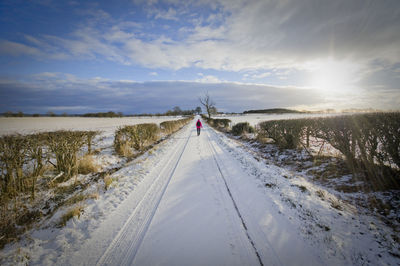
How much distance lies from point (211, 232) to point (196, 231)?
11.3 inches

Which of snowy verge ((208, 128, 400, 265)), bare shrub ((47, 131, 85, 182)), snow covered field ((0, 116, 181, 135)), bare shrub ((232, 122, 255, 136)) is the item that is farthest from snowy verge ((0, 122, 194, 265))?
bare shrub ((232, 122, 255, 136))

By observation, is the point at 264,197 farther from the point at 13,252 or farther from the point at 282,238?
the point at 13,252

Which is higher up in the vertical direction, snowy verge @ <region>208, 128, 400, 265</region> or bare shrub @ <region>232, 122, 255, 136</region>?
bare shrub @ <region>232, 122, 255, 136</region>

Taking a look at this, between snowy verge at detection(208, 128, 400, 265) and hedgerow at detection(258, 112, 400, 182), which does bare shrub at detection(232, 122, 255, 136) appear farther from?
snowy verge at detection(208, 128, 400, 265)

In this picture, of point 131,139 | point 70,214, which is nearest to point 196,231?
point 70,214

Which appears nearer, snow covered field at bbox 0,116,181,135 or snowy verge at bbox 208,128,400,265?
snowy verge at bbox 208,128,400,265

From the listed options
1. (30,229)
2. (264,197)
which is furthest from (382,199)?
(30,229)

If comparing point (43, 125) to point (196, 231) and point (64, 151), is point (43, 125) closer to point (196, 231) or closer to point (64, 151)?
point (64, 151)

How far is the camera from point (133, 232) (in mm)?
2797

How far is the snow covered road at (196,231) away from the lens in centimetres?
227

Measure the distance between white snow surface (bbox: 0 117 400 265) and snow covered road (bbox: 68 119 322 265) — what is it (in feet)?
0.05

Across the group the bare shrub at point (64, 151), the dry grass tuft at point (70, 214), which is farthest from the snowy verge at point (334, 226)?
the bare shrub at point (64, 151)

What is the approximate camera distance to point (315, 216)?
3.13 meters

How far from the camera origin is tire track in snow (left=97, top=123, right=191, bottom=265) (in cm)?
231
